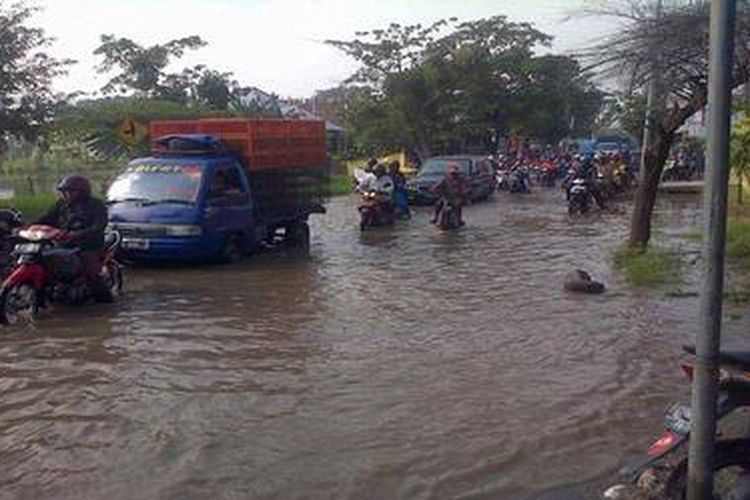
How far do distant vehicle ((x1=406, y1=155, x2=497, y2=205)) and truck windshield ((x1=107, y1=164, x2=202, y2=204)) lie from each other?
11.7 metres

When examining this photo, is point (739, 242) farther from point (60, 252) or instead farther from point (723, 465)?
point (723, 465)

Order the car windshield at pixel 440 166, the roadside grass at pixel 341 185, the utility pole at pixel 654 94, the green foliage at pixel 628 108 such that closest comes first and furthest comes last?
1. the utility pole at pixel 654 94
2. the green foliage at pixel 628 108
3. the car windshield at pixel 440 166
4. the roadside grass at pixel 341 185

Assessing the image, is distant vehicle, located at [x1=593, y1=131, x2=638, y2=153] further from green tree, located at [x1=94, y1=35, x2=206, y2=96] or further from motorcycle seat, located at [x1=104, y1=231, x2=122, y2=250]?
motorcycle seat, located at [x1=104, y1=231, x2=122, y2=250]

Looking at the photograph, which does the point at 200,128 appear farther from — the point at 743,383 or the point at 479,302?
the point at 743,383

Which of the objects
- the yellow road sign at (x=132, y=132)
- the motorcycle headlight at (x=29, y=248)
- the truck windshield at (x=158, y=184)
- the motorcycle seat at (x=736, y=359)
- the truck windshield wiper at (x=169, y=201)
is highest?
the yellow road sign at (x=132, y=132)

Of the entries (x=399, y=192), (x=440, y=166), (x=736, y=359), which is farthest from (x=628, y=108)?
(x=440, y=166)

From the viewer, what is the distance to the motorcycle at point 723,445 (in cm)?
409

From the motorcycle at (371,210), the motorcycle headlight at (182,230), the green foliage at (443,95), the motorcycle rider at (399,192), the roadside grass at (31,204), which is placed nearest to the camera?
the motorcycle headlight at (182,230)

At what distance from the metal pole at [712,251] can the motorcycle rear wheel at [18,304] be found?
23.7 ft

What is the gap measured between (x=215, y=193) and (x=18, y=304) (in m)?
4.63

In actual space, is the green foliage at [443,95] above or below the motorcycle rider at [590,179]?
above

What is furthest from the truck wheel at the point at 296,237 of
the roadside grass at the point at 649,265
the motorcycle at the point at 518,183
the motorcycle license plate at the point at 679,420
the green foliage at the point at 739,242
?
the motorcycle at the point at 518,183

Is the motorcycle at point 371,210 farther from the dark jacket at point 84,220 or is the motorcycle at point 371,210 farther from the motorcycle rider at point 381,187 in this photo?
the dark jacket at point 84,220

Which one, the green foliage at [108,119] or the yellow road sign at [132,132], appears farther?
the green foliage at [108,119]
